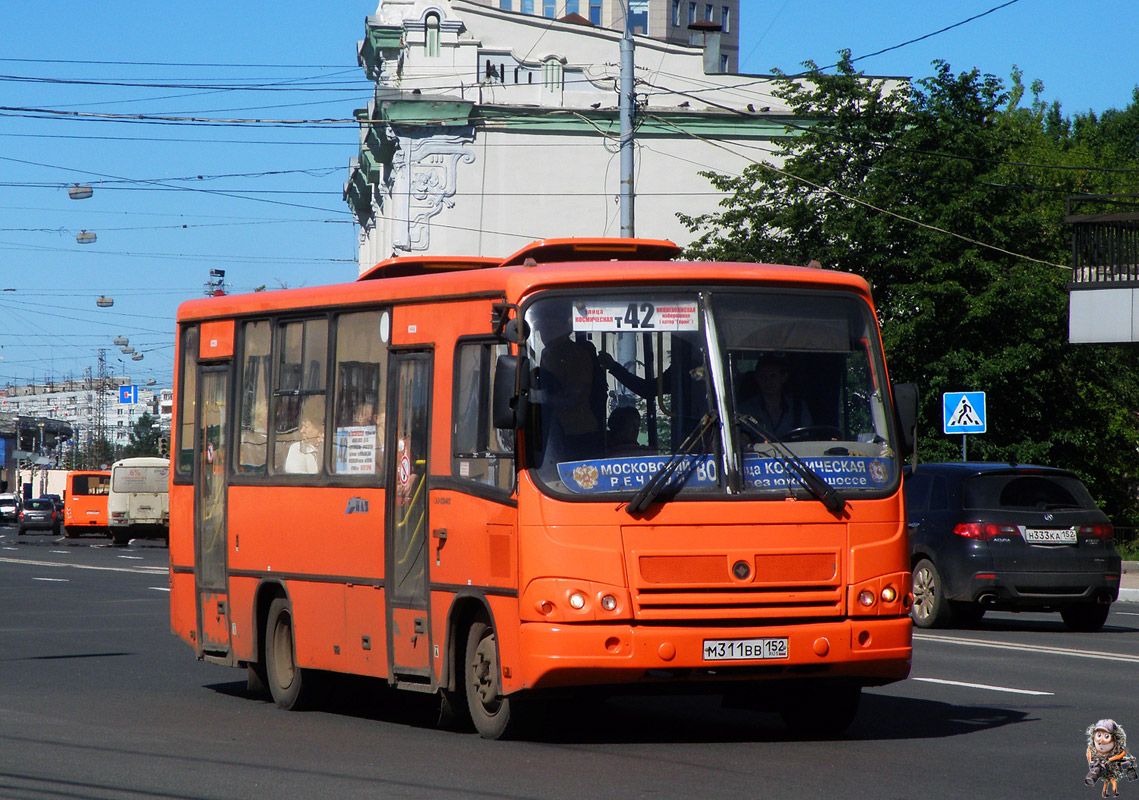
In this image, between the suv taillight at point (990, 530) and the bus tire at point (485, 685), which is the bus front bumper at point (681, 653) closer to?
the bus tire at point (485, 685)

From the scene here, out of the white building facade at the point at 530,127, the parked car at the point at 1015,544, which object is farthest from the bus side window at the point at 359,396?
the white building facade at the point at 530,127

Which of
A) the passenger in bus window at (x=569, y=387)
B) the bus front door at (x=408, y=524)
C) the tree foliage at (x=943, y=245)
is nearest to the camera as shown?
the passenger in bus window at (x=569, y=387)

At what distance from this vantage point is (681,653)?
939 cm

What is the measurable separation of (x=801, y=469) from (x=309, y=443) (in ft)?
12.2

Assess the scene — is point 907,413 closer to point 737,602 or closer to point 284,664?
point 737,602

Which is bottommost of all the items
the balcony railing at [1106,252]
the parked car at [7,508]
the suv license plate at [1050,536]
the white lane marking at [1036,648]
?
the parked car at [7,508]

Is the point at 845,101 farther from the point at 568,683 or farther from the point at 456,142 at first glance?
the point at 568,683

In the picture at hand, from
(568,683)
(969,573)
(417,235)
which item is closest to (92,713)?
(568,683)

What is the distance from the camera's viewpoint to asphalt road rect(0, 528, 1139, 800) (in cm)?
833

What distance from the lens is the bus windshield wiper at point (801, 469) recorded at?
9773 millimetres

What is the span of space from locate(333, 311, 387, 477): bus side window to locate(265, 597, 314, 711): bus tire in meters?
1.32

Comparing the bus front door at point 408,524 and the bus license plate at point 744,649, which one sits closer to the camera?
the bus license plate at point 744,649

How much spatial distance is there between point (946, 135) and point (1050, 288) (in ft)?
12.7

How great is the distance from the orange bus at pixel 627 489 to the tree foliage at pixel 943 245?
25.5 metres
